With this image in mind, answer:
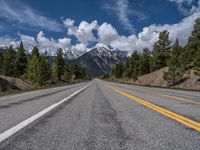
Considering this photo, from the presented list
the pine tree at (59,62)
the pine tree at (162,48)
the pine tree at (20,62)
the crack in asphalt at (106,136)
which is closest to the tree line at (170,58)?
the pine tree at (162,48)

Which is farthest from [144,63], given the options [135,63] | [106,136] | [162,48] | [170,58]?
[106,136]

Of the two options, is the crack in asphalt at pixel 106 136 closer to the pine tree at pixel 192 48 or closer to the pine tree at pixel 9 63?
the pine tree at pixel 192 48

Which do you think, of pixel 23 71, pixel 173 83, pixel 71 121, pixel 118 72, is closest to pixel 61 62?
pixel 23 71

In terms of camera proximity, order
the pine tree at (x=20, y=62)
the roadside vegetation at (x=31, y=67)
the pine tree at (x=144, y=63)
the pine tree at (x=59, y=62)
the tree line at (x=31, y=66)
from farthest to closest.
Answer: the pine tree at (x=59, y=62), the pine tree at (x=144, y=63), the pine tree at (x=20, y=62), the tree line at (x=31, y=66), the roadside vegetation at (x=31, y=67)

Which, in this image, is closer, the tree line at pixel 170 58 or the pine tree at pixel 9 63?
the tree line at pixel 170 58

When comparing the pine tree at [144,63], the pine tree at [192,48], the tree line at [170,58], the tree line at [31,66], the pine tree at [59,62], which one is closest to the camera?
the tree line at [170,58]

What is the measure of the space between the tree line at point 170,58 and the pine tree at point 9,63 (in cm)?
4236

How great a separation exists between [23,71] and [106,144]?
7556cm

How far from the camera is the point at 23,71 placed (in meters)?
74.3

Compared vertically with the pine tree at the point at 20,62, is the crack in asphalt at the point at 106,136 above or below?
below

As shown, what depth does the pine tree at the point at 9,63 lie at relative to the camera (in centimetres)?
6856

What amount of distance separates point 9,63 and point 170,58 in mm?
50192

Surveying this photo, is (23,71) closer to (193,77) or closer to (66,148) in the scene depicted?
(193,77)

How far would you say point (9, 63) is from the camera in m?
69.6
